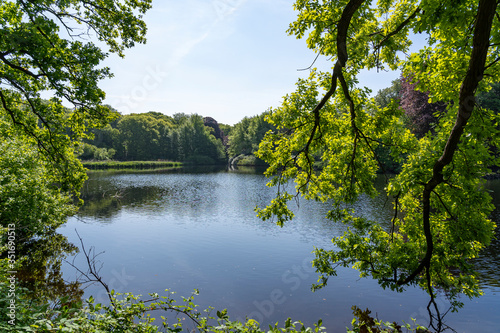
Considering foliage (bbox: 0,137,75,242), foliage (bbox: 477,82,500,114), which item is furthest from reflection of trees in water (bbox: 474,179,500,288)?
foliage (bbox: 477,82,500,114)

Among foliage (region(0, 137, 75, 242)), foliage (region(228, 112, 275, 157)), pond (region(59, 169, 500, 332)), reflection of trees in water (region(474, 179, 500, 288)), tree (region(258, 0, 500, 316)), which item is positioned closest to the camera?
tree (region(258, 0, 500, 316))

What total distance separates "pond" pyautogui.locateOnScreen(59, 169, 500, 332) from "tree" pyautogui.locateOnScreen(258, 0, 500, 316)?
2621mm

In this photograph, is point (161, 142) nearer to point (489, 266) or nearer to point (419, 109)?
point (419, 109)

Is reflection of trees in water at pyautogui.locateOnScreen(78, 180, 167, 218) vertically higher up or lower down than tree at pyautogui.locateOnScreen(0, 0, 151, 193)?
lower down

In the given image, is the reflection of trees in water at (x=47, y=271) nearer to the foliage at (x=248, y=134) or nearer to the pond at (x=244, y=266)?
the pond at (x=244, y=266)

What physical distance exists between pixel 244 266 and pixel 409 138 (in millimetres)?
9514

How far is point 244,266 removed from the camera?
13062mm

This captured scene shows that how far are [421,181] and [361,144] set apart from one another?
2247 millimetres

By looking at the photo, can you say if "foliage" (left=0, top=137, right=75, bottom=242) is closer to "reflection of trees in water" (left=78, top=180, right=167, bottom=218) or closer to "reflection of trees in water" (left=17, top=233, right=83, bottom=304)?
"reflection of trees in water" (left=17, top=233, right=83, bottom=304)

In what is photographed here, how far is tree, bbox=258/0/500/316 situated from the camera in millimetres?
4125

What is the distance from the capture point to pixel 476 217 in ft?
15.7

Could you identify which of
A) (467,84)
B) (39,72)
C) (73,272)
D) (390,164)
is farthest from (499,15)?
(390,164)

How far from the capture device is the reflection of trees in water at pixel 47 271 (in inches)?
394

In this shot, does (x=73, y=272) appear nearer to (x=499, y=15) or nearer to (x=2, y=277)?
(x=2, y=277)
